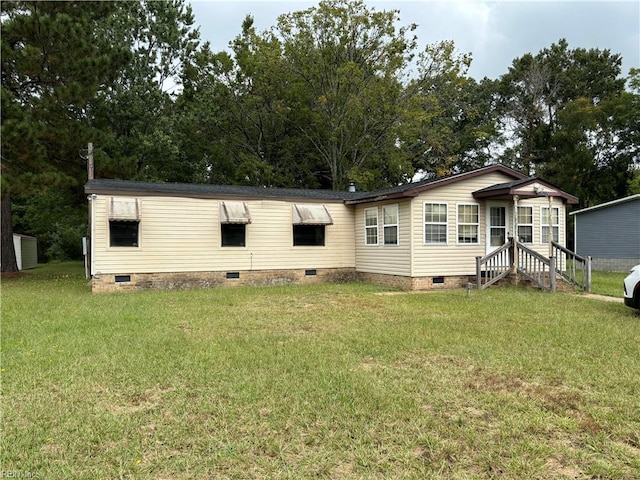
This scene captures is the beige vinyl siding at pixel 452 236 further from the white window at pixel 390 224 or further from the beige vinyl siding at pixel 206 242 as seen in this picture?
the beige vinyl siding at pixel 206 242

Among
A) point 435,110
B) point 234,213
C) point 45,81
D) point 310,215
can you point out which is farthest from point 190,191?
point 435,110

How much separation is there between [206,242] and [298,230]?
3.09m

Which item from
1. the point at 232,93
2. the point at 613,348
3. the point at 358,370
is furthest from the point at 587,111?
the point at 358,370

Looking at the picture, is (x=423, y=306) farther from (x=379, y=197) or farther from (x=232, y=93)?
(x=232, y=93)

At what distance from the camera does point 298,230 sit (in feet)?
49.7

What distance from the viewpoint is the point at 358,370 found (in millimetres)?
4922

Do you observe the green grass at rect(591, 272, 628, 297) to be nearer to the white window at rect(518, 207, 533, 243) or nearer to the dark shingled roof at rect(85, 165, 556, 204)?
the white window at rect(518, 207, 533, 243)

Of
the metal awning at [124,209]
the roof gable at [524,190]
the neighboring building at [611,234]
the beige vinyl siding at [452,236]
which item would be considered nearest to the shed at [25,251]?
the metal awning at [124,209]

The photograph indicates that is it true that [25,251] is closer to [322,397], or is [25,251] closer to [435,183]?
[435,183]

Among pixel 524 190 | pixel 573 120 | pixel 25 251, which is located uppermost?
pixel 573 120

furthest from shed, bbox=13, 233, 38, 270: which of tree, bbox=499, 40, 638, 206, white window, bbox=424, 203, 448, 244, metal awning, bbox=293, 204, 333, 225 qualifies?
tree, bbox=499, 40, 638, 206

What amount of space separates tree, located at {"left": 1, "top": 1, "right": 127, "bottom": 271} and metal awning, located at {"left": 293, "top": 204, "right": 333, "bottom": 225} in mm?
8392

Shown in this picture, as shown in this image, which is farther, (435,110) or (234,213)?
(435,110)

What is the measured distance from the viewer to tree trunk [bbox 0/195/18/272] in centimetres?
1800
